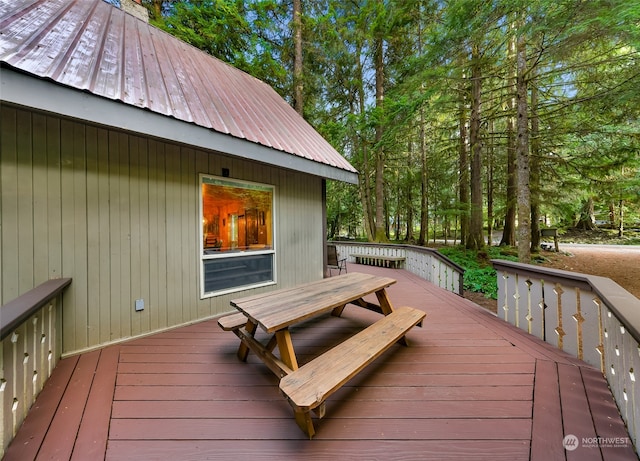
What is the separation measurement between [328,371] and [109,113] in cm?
264

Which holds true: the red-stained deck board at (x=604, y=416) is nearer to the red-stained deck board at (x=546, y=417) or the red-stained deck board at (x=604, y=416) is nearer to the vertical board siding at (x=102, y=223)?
the red-stained deck board at (x=546, y=417)

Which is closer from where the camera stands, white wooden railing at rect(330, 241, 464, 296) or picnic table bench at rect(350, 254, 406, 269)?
white wooden railing at rect(330, 241, 464, 296)

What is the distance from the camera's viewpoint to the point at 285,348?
5.74 ft

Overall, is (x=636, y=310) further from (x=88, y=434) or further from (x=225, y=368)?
(x=88, y=434)

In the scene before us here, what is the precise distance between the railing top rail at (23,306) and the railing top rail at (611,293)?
305 centimetres

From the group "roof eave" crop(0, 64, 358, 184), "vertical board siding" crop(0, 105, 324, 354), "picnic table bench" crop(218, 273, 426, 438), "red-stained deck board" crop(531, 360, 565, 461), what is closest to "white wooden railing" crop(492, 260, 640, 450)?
"red-stained deck board" crop(531, 360, 565, 461)

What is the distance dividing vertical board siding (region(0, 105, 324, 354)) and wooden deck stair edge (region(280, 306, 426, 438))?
221 centimetres

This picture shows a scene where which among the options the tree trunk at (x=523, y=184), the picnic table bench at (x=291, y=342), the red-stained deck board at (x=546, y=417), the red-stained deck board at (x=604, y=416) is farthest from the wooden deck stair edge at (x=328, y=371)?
the tree trunk at (x=523, y=184)

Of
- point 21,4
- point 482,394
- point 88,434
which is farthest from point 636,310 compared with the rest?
point 21,4

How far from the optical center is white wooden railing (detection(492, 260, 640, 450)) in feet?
4.39

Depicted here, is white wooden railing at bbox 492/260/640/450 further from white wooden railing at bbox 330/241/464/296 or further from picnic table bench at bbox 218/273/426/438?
white wooden railing at bbox 330/241/464/296

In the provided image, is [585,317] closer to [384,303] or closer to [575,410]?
[575,410]

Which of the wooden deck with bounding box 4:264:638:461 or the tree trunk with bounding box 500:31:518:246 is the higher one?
the tree trunk with bounding box 500:31:518:246

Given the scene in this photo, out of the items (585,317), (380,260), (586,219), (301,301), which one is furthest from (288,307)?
(586,219)
